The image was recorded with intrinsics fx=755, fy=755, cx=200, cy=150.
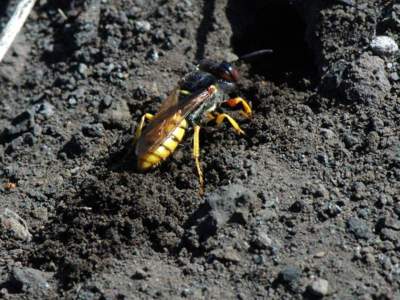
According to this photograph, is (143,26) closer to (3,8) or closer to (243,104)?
(243,104)

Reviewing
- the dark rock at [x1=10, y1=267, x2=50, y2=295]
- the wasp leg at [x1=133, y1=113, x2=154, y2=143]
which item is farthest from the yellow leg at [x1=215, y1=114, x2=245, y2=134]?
the dark rock at [x1=10, y1=267, x2=50, y2=295]

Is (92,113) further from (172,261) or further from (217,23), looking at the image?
(172,261)

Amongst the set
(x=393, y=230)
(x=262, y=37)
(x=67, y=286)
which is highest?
(x=262, y=37)

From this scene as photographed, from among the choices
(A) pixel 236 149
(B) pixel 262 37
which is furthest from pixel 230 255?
(B) pixel 262 37

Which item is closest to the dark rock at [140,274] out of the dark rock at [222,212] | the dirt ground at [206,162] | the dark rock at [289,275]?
the dirt ground at [206,162]

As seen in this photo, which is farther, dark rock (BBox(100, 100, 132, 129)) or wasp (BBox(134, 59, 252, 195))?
dark rock (BBox(100, 100, 132, 129))

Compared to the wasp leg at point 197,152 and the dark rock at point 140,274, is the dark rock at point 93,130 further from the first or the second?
the dark rock at point 140,274

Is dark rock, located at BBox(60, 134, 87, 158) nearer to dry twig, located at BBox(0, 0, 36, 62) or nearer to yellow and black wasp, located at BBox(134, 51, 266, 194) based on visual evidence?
yellow and black wasp, located at BBox(134, 51, 266, 194)
